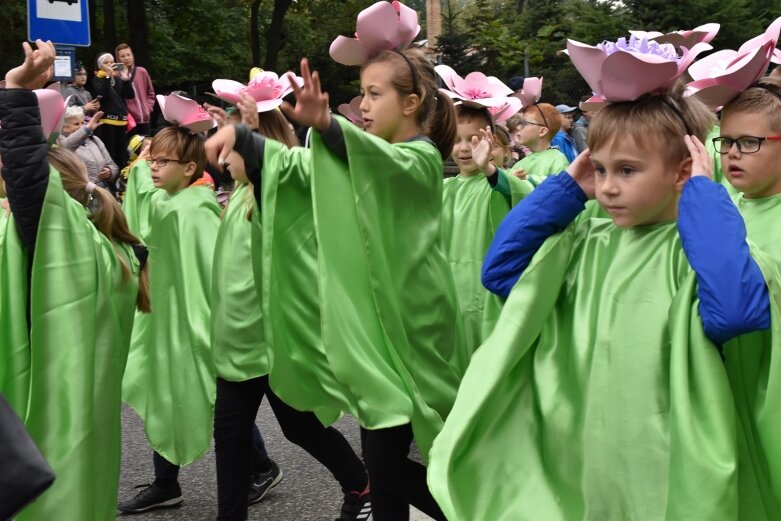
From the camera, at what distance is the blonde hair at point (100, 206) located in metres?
3.94

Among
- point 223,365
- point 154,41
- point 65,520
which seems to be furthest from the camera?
point 154,41

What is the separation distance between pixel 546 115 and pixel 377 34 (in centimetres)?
420

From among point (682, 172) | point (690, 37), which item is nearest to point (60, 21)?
point (690, 37)

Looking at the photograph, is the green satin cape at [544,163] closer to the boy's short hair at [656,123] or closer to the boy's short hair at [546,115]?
the boy's short hair at [546,115]

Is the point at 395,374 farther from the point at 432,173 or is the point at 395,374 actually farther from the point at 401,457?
the point at 432,173

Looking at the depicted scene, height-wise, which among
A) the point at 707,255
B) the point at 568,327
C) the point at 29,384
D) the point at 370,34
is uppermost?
the point at 370,34

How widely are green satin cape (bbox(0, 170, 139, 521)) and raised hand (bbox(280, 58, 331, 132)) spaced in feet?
2.90

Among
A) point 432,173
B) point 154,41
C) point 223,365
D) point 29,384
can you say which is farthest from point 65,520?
point 154,41

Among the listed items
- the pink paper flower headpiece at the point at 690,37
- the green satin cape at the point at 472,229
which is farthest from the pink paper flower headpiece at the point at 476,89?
the pink paper flower headpiece at the point at 690,37

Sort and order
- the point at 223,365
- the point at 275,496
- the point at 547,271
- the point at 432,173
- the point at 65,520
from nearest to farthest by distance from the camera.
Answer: the point at 547,271
the point at 65,520
the point at 432,173
the point at 223,365
the point at 275,496

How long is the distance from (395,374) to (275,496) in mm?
1877

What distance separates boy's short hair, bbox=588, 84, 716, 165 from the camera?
2775 millimetres

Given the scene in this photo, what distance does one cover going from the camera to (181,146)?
207 inches

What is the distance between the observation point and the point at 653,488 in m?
2.63
